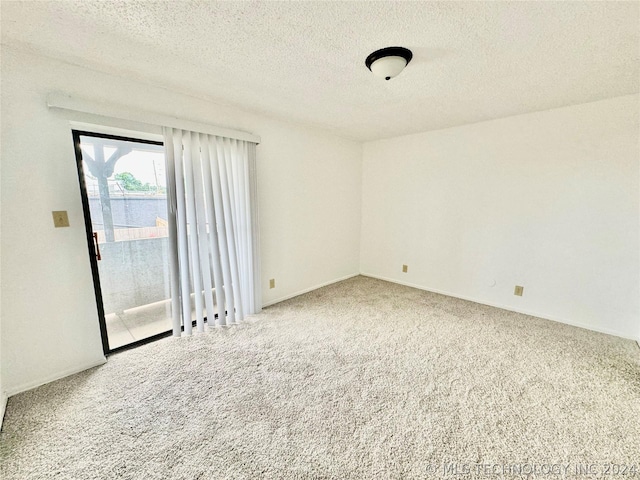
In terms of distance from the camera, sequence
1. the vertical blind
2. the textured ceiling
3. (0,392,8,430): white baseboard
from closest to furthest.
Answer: the textured ceiling, (0,392,8,430): white baseboard, the vertical blind

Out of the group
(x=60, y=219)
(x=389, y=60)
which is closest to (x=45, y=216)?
(x=60, y=219)

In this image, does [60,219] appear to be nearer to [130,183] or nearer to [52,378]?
[130,183]

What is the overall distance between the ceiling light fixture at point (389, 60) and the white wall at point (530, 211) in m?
2.03

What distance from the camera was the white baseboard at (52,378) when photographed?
174 centimetres

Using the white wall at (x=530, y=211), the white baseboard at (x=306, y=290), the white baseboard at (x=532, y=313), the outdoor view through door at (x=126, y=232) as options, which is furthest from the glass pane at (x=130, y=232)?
the white baseboard at (x=532, y=313)

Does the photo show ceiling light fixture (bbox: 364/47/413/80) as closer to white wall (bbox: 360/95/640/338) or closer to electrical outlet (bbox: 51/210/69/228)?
white wall (bbox: 360/95/640/338)

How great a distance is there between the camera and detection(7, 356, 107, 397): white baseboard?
174 cm

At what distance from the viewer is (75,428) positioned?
1.50 meters

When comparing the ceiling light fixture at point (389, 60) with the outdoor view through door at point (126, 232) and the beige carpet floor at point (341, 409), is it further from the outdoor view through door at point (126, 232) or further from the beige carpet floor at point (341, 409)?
the beige carpet floor at point (341, 409)

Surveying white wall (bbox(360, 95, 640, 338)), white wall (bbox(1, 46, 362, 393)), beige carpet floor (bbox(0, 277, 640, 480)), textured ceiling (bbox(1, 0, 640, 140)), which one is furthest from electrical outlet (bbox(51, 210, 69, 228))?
white wall (bbox(360, 95, 640, 338))

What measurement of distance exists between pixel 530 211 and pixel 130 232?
160 inches

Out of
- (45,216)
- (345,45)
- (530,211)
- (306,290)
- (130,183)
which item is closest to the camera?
(345,45)

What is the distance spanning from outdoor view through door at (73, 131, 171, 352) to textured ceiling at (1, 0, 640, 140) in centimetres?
62

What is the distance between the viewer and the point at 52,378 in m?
1.87
